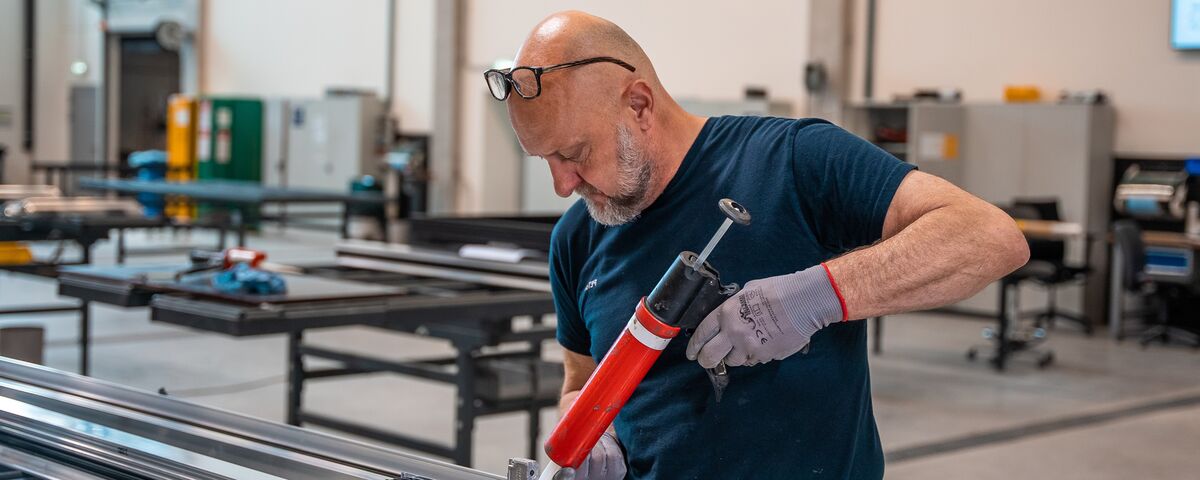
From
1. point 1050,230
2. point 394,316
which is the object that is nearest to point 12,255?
point 394,316

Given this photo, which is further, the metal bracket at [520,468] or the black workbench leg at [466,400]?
the black workbench leg at [466,400]

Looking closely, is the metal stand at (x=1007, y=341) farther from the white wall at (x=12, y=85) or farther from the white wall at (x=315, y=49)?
the white wall at (x=12, y=85)

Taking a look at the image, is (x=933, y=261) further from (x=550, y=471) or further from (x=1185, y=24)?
(x=1185, y=24)

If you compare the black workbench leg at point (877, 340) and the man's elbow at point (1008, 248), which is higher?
the man's elbow at point (1008, 248)

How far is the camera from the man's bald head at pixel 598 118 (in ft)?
4.80

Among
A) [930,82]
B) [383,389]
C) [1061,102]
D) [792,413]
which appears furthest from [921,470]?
[930,82]

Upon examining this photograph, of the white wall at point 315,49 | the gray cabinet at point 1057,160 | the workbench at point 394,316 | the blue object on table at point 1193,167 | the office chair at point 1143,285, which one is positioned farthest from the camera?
the white wall at point 315,49

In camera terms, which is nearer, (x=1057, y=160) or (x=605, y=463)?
(x=605, y=463)

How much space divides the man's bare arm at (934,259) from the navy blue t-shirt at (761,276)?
0.26 feet

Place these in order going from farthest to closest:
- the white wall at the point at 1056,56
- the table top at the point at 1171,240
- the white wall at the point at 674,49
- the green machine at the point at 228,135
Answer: the green machine at the point at 228,135 < the white wall at the point at 674,49 < the white wall at the point at 1056,56 < the table top at the point at 1171,240

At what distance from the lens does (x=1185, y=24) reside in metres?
8.00

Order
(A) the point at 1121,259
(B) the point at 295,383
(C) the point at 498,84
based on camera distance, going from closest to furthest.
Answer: (C) the point at 498,84, (B) the point at 295,383, (A) the point at 1121,259

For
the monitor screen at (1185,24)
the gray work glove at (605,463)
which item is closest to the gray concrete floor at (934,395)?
the monitor screen at (1185,24)

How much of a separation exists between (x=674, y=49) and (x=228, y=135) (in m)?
5.70
